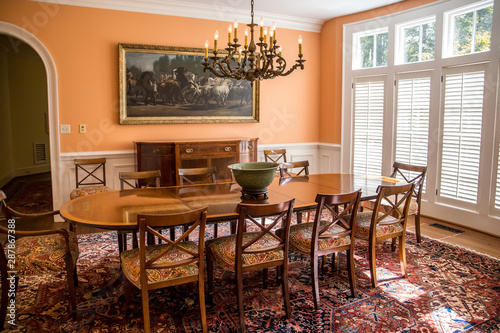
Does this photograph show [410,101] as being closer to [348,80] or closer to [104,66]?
[348,80]

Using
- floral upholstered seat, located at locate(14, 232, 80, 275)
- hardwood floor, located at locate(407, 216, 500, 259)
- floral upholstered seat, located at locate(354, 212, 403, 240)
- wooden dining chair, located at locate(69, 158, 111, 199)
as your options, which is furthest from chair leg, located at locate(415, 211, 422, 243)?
wooden dining chair, located at locate(69, 158, 111, 199)

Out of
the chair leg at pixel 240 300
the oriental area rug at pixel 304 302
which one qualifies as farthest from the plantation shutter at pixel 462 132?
the chair leg at pixel 240 300

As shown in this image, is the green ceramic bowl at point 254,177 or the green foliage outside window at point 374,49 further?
the green foliage outside window at point 374,49

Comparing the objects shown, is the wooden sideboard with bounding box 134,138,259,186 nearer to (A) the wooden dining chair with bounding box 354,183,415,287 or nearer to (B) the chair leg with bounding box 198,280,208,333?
(A) the wooden dining chair with bounding box 354,183,415,287

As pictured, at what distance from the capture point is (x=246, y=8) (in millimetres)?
5797

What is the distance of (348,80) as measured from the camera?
245 inches

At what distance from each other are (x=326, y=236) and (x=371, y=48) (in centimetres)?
401

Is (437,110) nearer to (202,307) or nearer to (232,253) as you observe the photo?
(232,253)

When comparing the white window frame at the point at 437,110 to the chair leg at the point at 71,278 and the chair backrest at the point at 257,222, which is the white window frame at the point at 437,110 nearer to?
the chair backrest at the point at 257,222

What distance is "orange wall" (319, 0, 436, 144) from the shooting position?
20.7 ft

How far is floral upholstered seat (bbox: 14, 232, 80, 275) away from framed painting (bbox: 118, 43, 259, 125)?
2.69 metres

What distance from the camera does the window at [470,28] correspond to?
4.50 metres

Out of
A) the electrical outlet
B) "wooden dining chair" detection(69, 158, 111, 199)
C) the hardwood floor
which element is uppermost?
the electrical outlet

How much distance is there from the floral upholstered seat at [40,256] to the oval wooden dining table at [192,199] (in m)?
0.27
